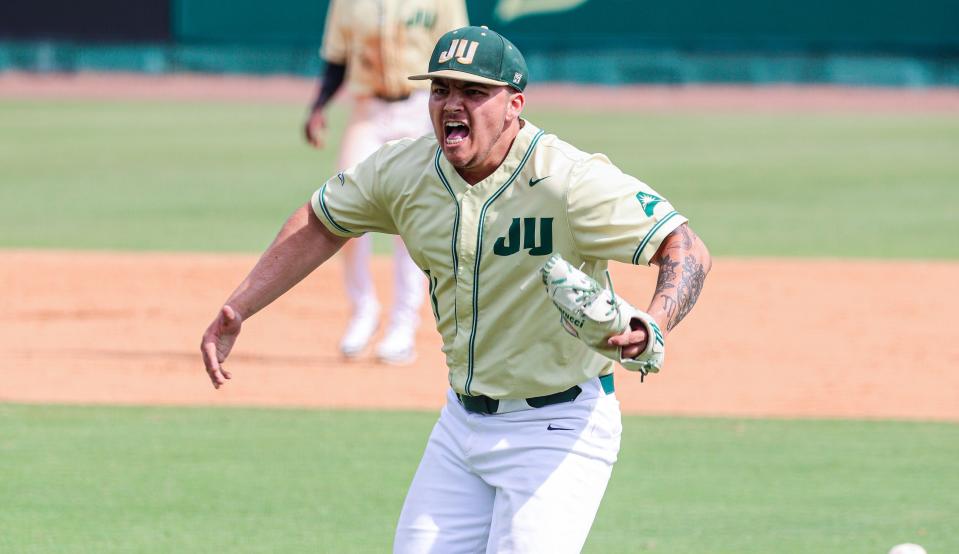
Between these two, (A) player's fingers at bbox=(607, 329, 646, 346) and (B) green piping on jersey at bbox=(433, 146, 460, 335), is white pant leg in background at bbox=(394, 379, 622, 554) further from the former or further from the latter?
(A) player's fingers at bbox=(607, 329, 646, 346)

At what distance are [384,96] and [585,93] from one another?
1058 inches

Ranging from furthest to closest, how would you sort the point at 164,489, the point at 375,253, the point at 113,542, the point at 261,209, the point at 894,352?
1. the point at 261,209
2. the point at 375,253
3. the point at 894,352
4. the point at 164,489
5. the point at 113,542

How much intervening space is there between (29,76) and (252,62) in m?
5.52

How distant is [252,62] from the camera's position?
37.1 meters

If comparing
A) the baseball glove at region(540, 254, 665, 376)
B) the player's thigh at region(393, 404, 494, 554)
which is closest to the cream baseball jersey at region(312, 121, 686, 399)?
the player's thigh at region(393, 404, 494, 554)

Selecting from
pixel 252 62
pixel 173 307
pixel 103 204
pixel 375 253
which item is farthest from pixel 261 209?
pixel 252 62

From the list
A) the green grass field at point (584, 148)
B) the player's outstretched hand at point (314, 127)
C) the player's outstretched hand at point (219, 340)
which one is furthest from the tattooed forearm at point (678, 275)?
the green grass field at point (584, 148)

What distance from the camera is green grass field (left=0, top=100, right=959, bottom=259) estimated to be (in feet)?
49.7

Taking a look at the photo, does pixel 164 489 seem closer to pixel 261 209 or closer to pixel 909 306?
pixel 909 306

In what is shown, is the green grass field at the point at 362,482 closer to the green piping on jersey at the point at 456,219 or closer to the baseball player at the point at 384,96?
the baseball player at the point at 384,96

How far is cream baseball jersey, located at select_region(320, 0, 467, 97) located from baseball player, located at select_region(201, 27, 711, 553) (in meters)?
4.69

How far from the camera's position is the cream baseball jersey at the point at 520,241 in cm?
400

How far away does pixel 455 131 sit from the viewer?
402cm

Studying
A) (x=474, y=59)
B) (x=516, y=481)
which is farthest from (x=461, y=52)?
(x=516, y=481)
